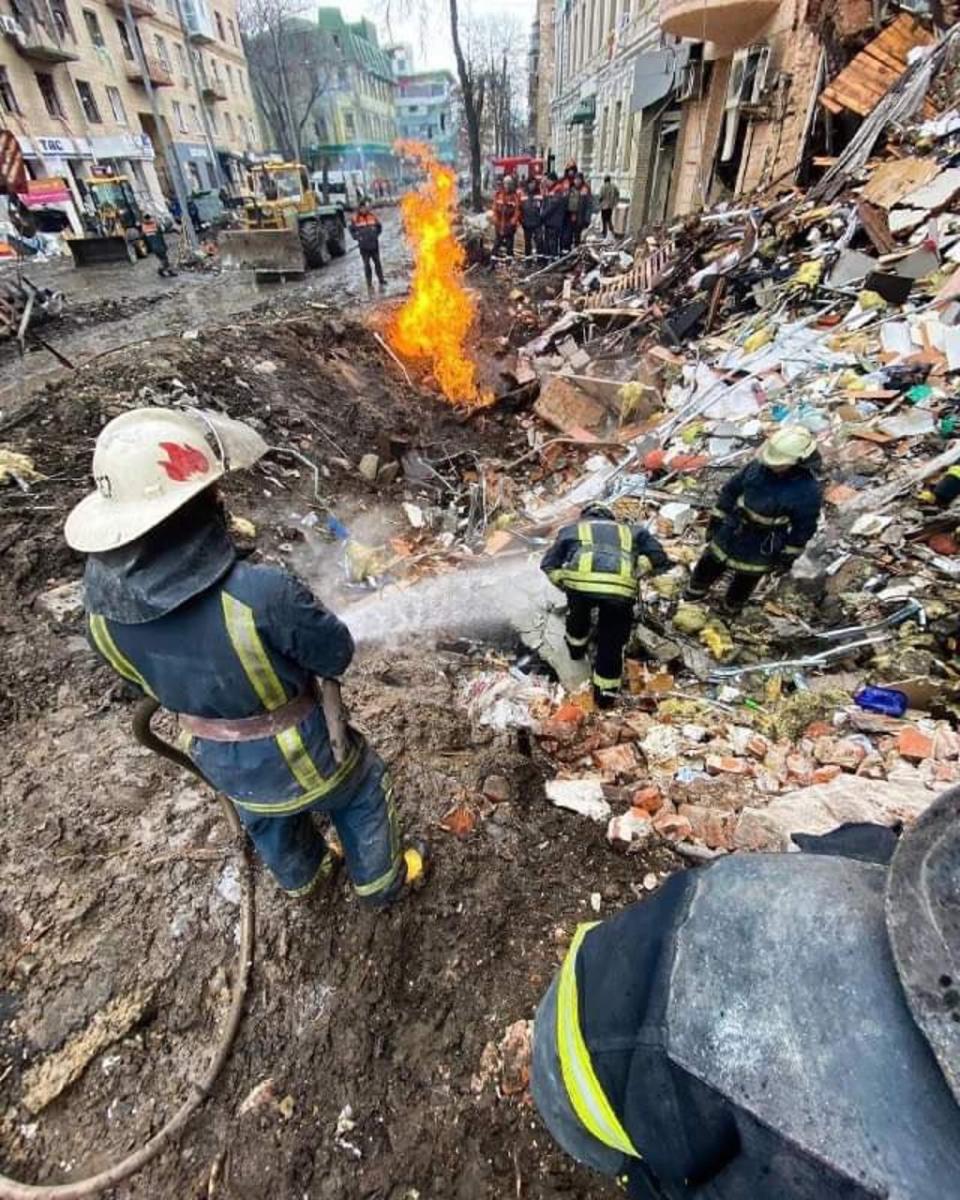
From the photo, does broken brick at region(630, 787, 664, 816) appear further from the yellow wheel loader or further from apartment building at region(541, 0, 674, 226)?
apartment building at region(541, 0, 674, 226)

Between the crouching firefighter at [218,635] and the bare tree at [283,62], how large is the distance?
5011 centimetres

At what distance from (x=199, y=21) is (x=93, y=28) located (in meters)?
9.32

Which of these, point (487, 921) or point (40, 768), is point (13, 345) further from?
point (487, 921)

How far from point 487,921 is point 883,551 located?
3900 millimetres

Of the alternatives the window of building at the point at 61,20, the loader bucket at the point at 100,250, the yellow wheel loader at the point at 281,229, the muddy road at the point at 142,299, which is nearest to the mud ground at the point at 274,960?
the muddy road at the point at 142,299

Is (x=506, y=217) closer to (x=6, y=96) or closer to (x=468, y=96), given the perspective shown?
(x=468, y=96)

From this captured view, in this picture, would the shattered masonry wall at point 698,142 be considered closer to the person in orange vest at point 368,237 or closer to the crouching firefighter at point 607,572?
the person in orange vest at point 368,237

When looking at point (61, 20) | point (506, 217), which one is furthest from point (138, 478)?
point (61, 20)

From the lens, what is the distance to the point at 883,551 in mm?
4488

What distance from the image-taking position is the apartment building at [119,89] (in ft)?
76.1

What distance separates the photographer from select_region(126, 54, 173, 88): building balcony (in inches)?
1139

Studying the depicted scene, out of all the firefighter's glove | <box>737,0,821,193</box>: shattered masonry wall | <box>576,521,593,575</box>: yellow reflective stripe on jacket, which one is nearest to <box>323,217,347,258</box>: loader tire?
<box>737,0,821,193</box>: shattered masonry wall

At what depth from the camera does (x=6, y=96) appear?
75.2 ft

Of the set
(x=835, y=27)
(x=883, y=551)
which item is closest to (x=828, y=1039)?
(x=883, y=551)
